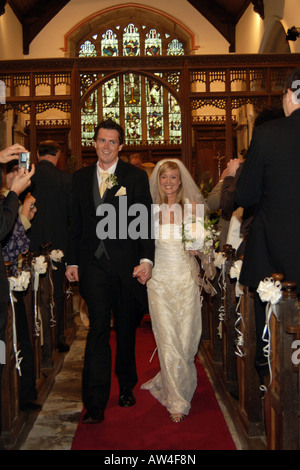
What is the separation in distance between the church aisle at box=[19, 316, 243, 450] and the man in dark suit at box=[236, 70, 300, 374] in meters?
1.27

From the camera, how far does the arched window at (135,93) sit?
15.1m

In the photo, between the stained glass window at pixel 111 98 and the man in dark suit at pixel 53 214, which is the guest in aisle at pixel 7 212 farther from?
the stained glass window at pixel 111 98

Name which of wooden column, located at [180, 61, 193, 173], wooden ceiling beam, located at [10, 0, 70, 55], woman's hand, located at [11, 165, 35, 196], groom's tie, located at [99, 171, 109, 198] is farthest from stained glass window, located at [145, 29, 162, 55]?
woman's hand, located at [11, 165, 35, 196]

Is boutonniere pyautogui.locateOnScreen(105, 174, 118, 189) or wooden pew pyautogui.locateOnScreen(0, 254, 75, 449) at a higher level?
boutonniere pyautogui.locateOnScreen(105, 174, 118, 189)

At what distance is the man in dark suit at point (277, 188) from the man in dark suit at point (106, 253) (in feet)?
3.72

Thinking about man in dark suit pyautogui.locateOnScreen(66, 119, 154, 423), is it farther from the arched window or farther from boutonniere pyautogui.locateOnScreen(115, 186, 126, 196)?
the arched window

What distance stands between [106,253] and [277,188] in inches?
55.9

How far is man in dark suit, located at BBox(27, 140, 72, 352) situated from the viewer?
5.68m

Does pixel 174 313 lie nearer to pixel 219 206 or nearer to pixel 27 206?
pixel 27 206

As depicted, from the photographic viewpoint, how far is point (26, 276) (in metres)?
3.47

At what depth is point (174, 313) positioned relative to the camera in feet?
13.7

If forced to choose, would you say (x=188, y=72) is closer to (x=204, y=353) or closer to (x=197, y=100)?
(x=197, y=100)

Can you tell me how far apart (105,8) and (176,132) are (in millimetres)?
3712
